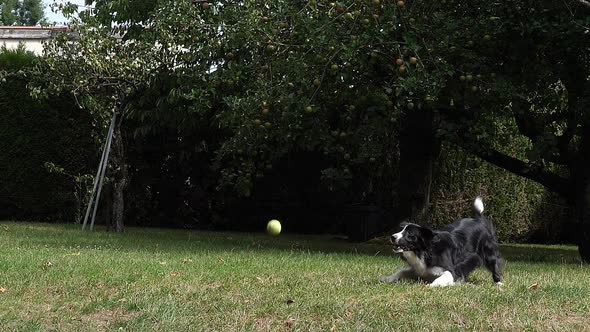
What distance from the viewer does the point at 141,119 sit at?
16469 millimetres

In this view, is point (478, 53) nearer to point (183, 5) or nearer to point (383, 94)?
point (383, 94)

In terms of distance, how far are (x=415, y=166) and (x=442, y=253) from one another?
662cm

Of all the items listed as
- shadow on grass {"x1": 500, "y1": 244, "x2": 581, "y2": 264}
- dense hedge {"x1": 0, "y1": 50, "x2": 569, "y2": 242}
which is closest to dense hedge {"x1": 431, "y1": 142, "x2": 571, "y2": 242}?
dense hedge {"x1": 0, "y1": 50, "x2": 569, "y2": 242}

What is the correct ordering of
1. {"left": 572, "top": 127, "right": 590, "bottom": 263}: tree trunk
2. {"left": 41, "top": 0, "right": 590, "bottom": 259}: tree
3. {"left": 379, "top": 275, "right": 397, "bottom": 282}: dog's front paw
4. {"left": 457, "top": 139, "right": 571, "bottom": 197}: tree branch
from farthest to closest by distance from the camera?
{"left": 457, "top": 139, "right": 571, "bottom": 197}: tree branch < {"left": 572, "top": 127, "right": 590, "bottom": 263}: tree trunk < {"left": 41, "top": 0, "right": 590, "bottom": 259}: tree < {"left": 379, "top": 275, "right": 397, "bottom": 282}: dog's front paw

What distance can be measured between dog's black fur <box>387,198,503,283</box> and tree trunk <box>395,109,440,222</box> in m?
5.76

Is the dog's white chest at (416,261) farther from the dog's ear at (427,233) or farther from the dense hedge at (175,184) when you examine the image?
the dense hedge at (175,184)

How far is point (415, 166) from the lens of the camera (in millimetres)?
13992

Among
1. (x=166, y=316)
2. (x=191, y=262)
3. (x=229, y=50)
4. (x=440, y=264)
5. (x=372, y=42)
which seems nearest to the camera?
(x=166, y=316)

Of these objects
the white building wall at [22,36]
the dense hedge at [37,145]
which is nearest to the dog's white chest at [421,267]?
the dense hedge at [37,145]

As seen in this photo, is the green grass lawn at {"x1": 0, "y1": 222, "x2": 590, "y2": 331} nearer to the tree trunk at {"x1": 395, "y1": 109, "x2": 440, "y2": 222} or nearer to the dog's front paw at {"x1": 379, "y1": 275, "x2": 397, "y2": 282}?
the dog's front paw at {"x1": 379, "y1": 275, "x2": 397, "y2": 282}

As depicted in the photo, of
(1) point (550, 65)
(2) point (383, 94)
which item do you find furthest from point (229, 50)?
(1) point (550, 65)

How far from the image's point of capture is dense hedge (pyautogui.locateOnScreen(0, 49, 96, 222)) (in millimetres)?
17281

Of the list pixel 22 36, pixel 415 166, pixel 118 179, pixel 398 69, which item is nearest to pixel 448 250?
pixel 398 69

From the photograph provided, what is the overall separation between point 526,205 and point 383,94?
25.1ft
